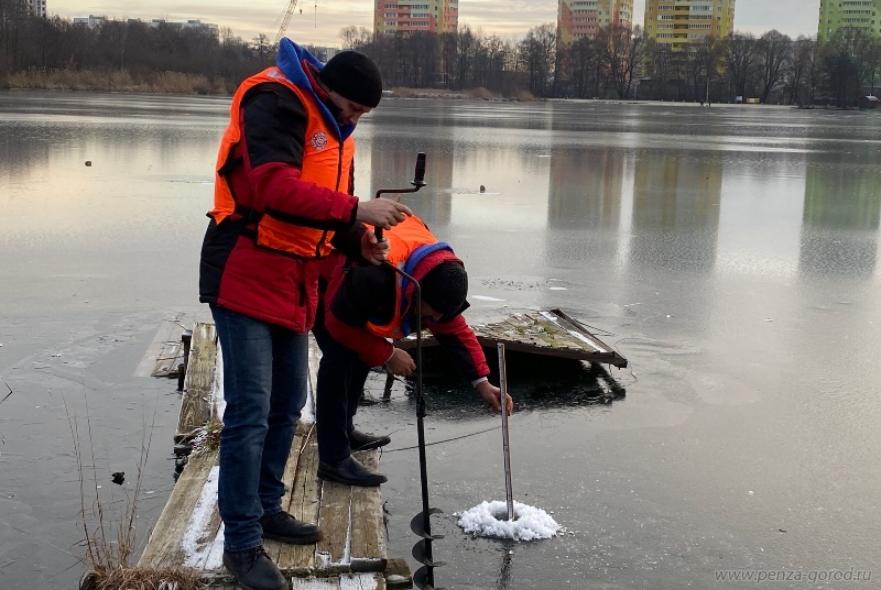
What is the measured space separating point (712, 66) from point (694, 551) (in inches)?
5041

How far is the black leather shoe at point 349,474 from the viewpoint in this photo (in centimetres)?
448

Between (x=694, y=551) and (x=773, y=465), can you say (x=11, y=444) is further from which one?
(x=773, y=465)

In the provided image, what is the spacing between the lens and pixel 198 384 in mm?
5777

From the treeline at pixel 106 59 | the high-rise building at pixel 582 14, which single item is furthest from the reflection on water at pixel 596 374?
the high-rise building at pixel 582 14

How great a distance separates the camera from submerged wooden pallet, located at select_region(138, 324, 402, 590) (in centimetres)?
365

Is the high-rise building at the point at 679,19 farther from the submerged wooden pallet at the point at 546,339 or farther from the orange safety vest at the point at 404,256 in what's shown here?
the orange safety vest at the point at 404,256

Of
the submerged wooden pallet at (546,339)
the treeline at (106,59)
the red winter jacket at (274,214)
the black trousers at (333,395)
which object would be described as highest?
the treeline at (106,59)

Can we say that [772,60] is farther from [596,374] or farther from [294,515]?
[294,515]

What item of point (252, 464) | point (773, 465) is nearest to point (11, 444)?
point (252, 464)

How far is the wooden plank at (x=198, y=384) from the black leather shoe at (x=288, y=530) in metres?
1.24

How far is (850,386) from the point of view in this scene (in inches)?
256

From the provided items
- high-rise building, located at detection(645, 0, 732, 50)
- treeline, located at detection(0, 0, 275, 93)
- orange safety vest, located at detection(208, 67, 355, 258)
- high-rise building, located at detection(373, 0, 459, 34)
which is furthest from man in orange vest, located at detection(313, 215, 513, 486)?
high-rise building, located at detection(373, 0, 459, 34)

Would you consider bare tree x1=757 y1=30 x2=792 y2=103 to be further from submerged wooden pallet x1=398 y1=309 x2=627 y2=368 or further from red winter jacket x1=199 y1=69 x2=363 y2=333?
red winter jacket x1=199 y1=69 x2=363 y2=333

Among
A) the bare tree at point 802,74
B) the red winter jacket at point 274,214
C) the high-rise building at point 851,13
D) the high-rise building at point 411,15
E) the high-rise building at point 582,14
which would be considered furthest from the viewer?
the high-rise building at point 582,14
